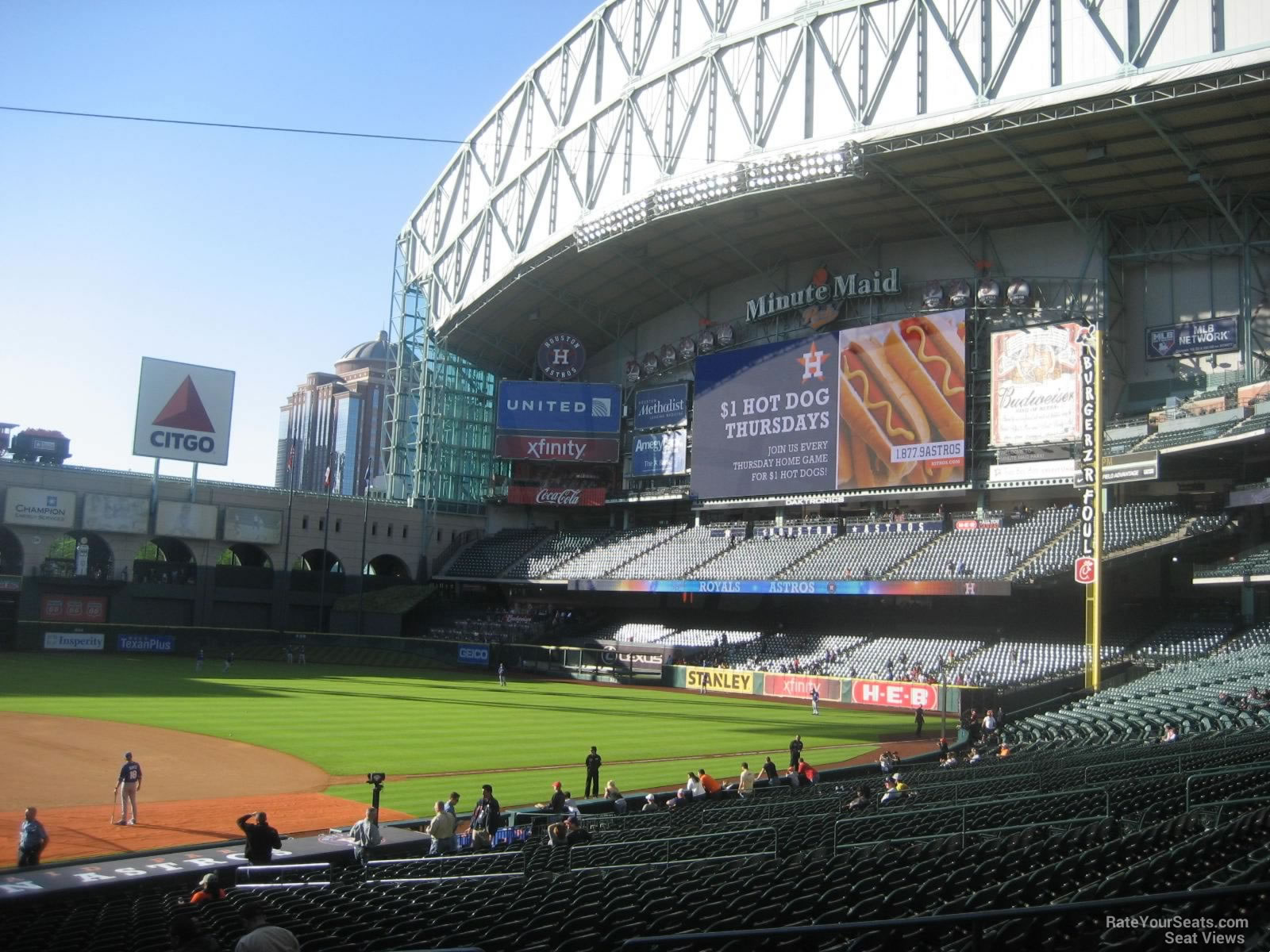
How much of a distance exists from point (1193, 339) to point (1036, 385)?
676cm

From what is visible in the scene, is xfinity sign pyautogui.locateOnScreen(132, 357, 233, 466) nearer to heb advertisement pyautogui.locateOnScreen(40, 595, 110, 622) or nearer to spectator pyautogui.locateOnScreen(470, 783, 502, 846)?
heb advertisement pyautogui.locateOnScreen(40, 595, 110, 622)

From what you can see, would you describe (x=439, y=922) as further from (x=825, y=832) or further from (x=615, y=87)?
(x=615, y=87)

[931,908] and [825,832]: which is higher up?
[931,908]

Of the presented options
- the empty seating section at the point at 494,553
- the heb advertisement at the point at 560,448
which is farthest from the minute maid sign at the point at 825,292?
the empty seating section at the point at 494,553

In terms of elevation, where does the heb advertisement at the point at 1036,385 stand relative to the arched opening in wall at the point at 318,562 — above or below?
above

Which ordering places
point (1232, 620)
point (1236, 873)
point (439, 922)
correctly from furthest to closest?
point (1232, 620) < point (439, 922) < point (1236, 873)

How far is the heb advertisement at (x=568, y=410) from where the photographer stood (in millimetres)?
70188

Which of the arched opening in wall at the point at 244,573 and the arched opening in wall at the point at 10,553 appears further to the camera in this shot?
the arched opening in wall at the point at 244,573

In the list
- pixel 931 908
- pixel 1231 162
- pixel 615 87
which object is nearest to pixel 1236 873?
pixel 931 908

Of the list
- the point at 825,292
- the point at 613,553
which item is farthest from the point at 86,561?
the point at 825,292

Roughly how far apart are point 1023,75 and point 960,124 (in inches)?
120

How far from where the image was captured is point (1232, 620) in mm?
42594

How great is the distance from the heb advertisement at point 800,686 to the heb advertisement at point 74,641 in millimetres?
35644

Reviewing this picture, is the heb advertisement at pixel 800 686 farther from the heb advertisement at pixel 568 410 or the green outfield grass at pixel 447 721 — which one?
the heb advertisement at pixel 568 410
